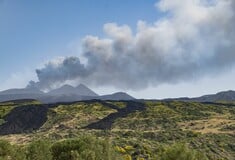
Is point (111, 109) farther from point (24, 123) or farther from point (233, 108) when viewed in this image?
point (233, 108)

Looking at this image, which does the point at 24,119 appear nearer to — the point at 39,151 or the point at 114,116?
the point at 114,116

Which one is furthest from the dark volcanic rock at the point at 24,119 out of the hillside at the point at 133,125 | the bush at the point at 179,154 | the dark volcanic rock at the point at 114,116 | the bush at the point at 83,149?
the bush at the point at 179,154

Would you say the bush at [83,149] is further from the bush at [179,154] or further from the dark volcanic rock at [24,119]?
the dark volcanic rock at [24,119]

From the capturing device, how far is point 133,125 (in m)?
117

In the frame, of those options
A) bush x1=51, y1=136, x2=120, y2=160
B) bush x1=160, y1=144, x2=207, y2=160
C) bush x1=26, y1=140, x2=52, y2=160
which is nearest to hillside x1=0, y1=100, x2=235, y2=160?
bush x1=51, y1=136, x2=120, y2=160

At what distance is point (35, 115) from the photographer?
136000 mm

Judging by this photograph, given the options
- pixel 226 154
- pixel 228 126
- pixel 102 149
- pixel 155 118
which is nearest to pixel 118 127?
pixel 155 118

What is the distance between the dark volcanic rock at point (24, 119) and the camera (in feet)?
400

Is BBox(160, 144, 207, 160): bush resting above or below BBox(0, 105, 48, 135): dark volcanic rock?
below

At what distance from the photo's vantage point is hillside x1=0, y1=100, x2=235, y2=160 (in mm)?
85875

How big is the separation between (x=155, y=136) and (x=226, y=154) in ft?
55.1

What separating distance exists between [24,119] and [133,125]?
38.1 metres

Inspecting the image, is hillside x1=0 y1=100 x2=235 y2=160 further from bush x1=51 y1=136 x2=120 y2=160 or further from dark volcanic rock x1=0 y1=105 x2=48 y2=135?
bush x1=51 y1=136 x2=120 y2=160

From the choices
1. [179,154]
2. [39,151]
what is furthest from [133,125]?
[39,151]
